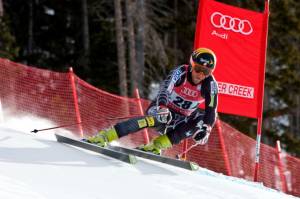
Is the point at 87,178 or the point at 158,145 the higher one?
the point at 87,178

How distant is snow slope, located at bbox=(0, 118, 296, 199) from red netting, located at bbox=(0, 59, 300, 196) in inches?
119

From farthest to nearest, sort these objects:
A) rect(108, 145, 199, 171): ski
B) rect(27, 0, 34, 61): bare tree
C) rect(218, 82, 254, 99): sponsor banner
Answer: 1. rect(27, 0, 34, 61): bare tree
2. rect(218, 82, 254, 99): sponsor banner
3. rect(108, 145, 199, 171): ski

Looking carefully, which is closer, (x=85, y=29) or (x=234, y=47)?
(x=234, y=47)

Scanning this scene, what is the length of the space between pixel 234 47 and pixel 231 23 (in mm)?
400

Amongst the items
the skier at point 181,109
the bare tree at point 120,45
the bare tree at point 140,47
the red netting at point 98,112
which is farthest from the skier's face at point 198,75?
the bare tree at point 140,47

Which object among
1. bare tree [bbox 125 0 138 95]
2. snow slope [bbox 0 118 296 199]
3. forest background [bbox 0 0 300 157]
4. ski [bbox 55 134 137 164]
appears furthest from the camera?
forest background [bbox 0 0 300 157]

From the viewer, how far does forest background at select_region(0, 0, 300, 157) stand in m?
22.8

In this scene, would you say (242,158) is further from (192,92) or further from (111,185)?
(111,185)

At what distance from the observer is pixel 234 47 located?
1084 cm

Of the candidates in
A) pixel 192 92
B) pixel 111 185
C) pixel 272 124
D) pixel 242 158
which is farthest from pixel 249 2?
pixel 111 185

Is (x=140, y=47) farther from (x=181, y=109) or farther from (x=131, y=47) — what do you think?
(x=181, y=109)

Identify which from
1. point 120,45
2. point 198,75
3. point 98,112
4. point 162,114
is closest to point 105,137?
point 162,114

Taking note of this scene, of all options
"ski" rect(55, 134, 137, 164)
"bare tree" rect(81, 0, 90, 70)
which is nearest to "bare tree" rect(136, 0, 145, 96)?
"bare tree" rect(81, 0, 90, 70)

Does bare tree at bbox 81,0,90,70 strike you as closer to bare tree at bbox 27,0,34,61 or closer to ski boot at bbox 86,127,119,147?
bare tree at bbox 27,0,34,61
